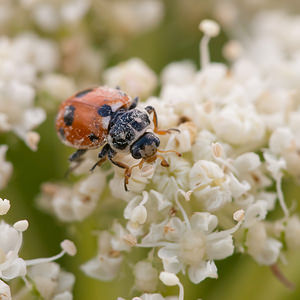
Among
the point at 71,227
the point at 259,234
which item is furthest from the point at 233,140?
the point at 71,227

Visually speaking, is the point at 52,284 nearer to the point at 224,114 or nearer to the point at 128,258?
the point at 128,258

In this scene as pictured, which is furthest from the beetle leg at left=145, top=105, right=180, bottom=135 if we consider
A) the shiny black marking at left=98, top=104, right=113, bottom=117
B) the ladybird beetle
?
the shiny black marking at left=98, top=104, right=113, bottom=117

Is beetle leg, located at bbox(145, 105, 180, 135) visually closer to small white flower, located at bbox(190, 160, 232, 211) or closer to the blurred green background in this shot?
small white flower, located at bbox(190, 160, 232, 211)

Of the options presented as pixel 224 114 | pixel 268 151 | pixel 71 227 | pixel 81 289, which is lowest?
pixel 81 289

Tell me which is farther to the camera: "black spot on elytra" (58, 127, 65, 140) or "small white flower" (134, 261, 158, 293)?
"black spot on elytra" (58, 127, 65, 140)

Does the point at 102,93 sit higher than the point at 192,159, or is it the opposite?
the point at 102,93

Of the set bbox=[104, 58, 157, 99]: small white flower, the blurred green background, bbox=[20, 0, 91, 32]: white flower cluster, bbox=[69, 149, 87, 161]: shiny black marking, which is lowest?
the blurred green background
